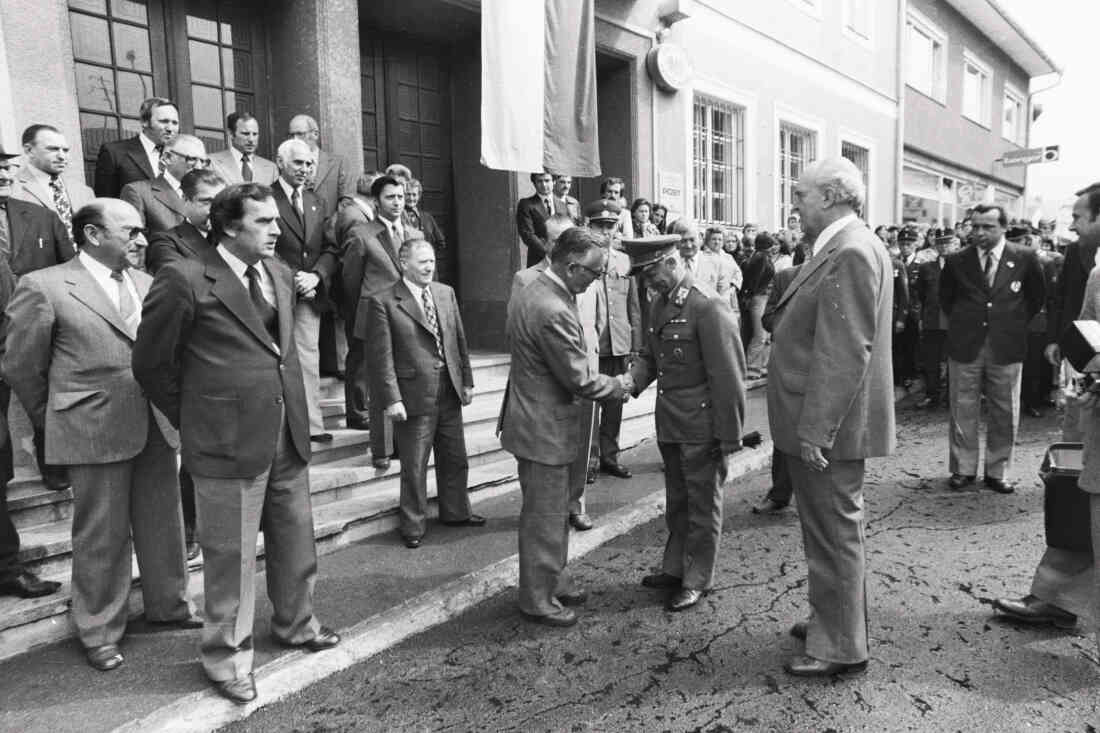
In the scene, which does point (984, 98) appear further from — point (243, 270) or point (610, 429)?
point (243, 270)

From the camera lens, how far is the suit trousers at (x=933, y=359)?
30.8ft

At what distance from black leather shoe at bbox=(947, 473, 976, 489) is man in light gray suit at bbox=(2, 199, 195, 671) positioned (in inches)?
218

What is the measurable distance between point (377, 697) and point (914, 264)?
31.9 ft

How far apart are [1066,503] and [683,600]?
1.86 metres

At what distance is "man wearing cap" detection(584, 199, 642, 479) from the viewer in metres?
6.27

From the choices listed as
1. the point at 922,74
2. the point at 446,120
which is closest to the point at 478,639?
the point at 446,120

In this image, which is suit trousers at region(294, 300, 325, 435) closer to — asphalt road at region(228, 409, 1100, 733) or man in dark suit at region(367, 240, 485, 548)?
man in dark suit at region(367, 240, 485, 548)

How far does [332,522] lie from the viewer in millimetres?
4844

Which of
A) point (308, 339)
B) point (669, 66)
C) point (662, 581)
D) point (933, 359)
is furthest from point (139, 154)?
point (933, 359)

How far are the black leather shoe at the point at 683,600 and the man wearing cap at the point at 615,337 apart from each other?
2390 mm

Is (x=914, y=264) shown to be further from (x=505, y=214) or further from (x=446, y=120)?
(x=446, y=120)

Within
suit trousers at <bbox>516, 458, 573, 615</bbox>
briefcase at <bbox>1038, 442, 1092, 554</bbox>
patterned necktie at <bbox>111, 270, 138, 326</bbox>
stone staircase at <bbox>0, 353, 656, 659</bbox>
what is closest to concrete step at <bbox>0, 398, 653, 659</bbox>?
stone staircase at <bbox>0, 353, 656, 659</bbox>

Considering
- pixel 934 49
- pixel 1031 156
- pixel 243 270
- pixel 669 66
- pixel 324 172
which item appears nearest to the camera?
pixel 243 270

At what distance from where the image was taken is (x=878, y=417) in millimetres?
3205
